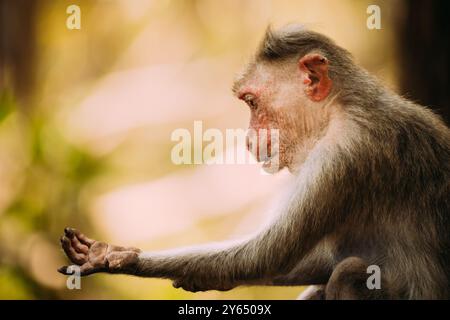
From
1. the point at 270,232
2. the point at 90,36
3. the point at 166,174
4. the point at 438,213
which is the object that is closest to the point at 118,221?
the point at 166,174

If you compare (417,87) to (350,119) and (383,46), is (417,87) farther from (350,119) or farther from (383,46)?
(350,119)

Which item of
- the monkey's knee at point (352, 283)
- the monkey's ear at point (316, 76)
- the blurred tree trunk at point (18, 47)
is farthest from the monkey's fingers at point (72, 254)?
the blurred tree trunk at point (18, 47)

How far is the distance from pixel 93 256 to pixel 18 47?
12.3 ft

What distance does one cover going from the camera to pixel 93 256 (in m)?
3.76

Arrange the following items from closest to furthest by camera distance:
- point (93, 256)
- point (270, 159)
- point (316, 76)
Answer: point (93, 256), point (316, 76), point (270, 159)

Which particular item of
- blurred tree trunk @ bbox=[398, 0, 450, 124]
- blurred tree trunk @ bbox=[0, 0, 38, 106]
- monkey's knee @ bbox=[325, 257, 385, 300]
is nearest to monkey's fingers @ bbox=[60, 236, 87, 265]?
monkey's knee @ bbox=[325, 257, 385, 300]

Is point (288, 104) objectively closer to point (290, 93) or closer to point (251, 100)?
point (290, 93)

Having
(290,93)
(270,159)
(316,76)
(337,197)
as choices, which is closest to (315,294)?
(337,197)

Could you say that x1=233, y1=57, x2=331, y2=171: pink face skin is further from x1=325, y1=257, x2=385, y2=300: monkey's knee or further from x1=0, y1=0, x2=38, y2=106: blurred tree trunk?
x1=0, y1=0, x2=38, y2=106: blurred tree trunk

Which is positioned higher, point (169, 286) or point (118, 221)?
point (118, 221)

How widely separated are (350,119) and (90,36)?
3455 mm

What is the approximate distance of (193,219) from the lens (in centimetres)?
642

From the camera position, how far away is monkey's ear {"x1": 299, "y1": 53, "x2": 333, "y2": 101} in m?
4.22

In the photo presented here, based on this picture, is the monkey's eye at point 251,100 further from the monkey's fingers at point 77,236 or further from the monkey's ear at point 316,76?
the monkey's fingers at point 77,236
